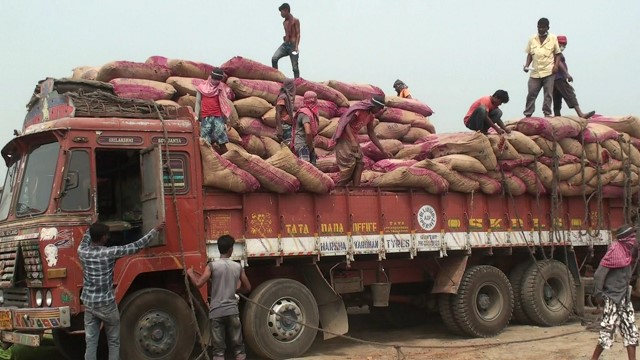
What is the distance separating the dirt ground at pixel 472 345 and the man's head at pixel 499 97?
10.4 ft

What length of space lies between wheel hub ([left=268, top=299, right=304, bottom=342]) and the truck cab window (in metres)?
2.24

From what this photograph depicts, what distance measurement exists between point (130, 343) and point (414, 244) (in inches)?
144

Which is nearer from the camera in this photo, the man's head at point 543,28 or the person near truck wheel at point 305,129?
the person near truck wheel at point 305,129

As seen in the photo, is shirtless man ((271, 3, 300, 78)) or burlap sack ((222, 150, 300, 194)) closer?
burlap sack ((222, 150, 300, 194))

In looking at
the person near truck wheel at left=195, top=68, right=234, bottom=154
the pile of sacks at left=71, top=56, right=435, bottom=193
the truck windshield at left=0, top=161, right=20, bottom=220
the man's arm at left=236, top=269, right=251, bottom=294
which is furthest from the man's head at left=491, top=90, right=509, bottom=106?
the truck windshield at left=0, top=161, right=20, bottom=220

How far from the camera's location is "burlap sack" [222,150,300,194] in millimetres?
7297

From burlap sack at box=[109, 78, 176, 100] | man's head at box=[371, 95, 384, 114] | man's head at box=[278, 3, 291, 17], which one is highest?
man's head at box=[278, 3, 291, 17]

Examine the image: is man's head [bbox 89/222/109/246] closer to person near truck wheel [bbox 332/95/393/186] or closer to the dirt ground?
the dirt ground

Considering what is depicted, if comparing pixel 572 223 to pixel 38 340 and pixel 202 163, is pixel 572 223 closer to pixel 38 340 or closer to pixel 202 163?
pixel 202 163

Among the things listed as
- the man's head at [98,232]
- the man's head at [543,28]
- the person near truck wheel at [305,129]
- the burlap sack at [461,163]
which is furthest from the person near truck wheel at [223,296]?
the man's head at [543,28]

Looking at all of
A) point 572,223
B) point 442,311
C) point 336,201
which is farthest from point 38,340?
point 572,223

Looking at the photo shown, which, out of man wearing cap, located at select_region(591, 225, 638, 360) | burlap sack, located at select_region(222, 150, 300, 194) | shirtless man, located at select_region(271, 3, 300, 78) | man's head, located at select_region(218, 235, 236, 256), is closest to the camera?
man's head, located at select_region(218, 235, 236, 256)

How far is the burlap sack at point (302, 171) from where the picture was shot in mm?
7559

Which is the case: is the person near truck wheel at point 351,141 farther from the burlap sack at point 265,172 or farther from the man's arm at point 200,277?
the man's arm at point 200,277
